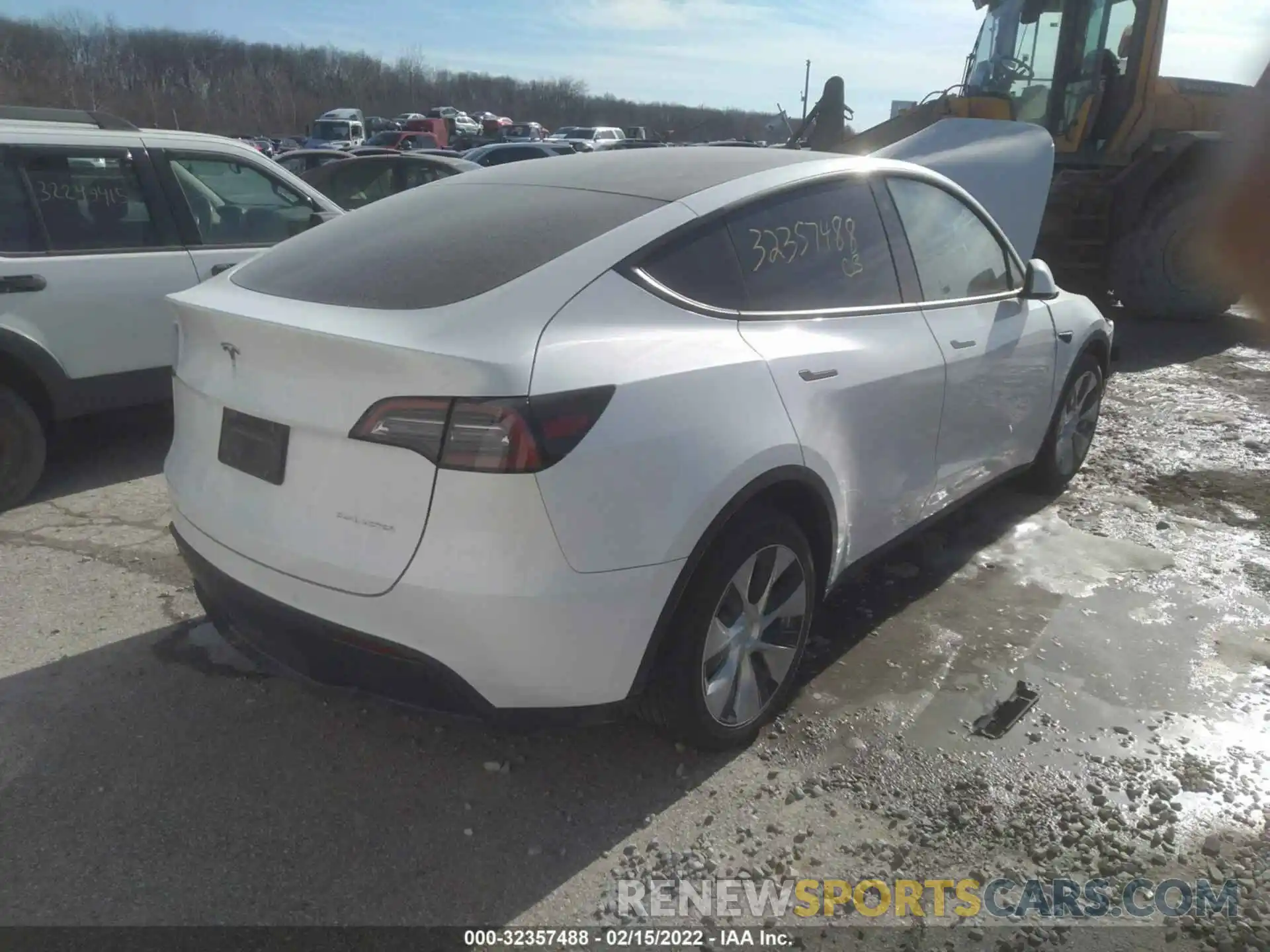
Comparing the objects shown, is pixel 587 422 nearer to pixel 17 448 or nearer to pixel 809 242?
pixel 809 242

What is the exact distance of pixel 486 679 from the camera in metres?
2.32

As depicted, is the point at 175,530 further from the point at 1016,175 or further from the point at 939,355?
the point at 1016,175

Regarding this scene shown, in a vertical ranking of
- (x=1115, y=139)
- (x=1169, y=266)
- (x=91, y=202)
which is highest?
(x=1115, y=139)

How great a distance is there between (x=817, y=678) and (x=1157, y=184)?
801 centimetres

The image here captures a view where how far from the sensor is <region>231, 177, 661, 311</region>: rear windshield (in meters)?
2.53

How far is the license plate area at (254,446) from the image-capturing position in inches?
96.3

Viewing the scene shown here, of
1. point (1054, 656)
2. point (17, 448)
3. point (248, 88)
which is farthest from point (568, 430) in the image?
point (248, 88)

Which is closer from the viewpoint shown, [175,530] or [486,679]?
[486,679]

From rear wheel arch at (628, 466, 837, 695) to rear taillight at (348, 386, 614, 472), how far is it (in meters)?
0.50

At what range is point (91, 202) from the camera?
4.88m

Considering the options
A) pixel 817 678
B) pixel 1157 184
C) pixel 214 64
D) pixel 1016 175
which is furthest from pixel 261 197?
pixel 214 64

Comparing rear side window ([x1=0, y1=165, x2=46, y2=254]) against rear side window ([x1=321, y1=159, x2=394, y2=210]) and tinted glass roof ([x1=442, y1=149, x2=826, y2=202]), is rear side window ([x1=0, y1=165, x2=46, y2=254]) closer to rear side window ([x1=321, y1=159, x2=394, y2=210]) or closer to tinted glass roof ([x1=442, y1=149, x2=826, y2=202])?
tinted glass roof ([x1=442, y1=149, x2=826, y2=202])

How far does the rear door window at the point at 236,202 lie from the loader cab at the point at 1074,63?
7.66m

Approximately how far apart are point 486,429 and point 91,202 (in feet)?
12.6
